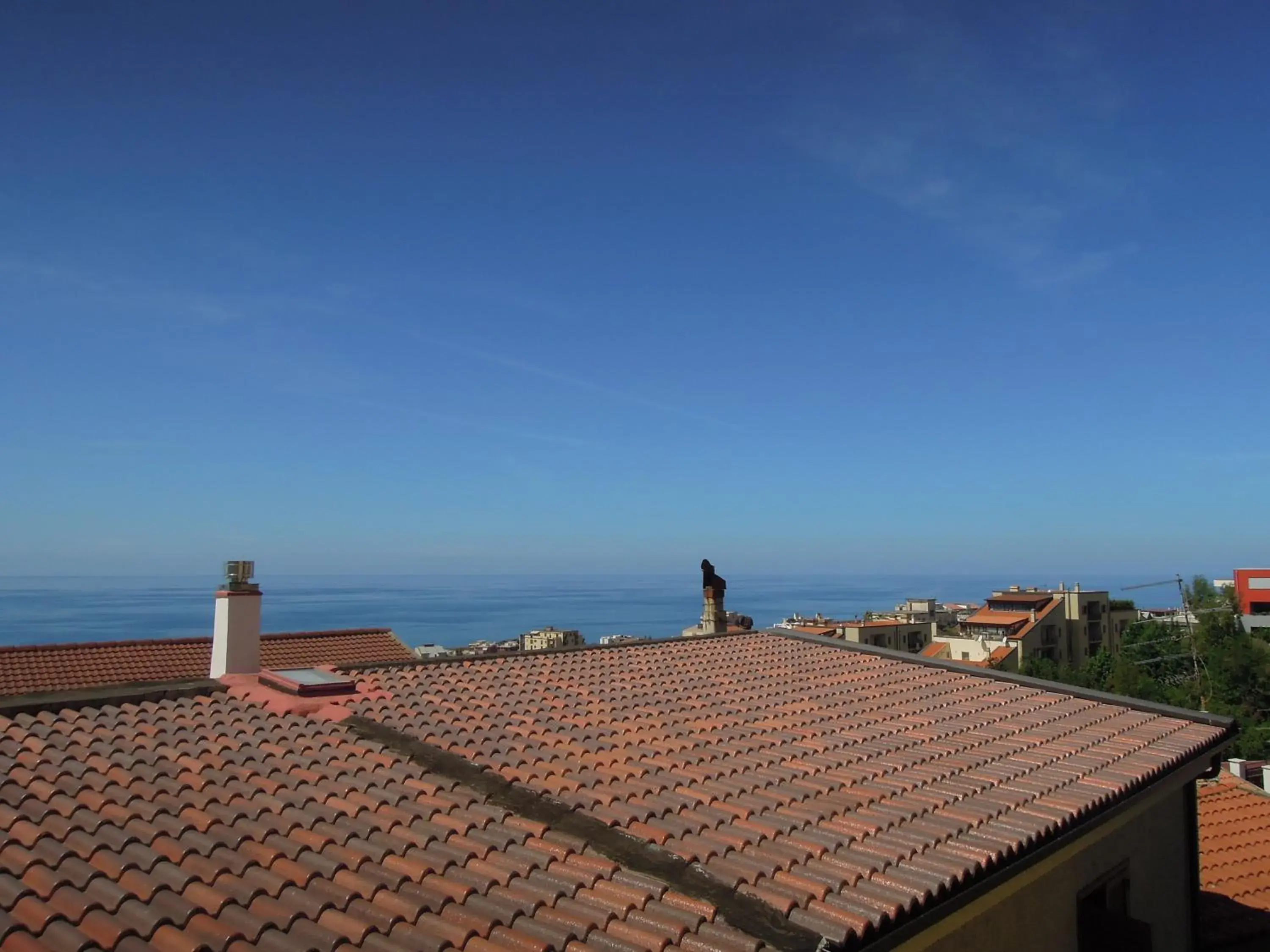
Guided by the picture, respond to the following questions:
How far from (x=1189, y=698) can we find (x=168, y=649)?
185ft

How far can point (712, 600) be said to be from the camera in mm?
14102

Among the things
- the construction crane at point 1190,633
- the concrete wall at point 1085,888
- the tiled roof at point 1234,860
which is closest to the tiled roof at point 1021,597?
the construction crane at point 1190,633

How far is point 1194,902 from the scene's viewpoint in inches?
370

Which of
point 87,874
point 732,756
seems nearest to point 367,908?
point 87,874

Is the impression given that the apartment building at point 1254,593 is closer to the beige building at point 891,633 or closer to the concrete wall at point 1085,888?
the beige building at point 891,633

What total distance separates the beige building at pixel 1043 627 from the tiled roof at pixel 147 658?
2251 inches

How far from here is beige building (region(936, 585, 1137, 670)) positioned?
7144 centimetres

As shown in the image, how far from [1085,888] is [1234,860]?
7.43 metres

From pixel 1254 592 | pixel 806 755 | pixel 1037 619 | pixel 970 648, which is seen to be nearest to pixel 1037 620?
pixel 1037 619

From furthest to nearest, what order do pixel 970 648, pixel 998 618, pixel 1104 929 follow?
1. pixel 998 618
2. pixel 970 648
3. pixel 1104 929

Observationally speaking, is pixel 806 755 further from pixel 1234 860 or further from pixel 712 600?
pixel 1234 860

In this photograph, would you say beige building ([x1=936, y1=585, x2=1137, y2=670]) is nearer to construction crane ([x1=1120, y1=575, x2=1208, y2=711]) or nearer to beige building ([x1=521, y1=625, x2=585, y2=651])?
construction crane ([x1=1120, y1=575, x2=1208, y2=711])

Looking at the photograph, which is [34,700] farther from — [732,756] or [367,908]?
[732,756]

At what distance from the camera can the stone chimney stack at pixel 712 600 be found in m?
13.9
